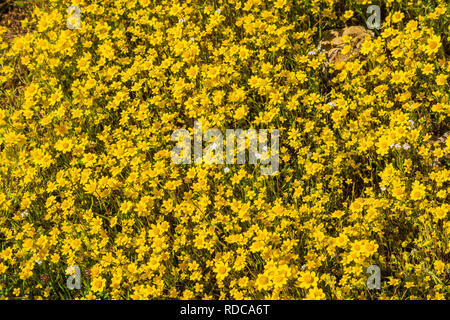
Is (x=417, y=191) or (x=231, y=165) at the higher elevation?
(x=231, y=165)

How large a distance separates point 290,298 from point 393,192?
113cm

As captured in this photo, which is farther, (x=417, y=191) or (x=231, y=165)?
(x=231, y=165)

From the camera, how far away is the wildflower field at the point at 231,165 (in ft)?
10.7

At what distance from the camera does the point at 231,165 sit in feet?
12.9

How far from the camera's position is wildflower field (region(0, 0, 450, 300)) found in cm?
326

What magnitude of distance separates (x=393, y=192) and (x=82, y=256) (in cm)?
256

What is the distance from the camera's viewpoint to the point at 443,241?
3.14 m
